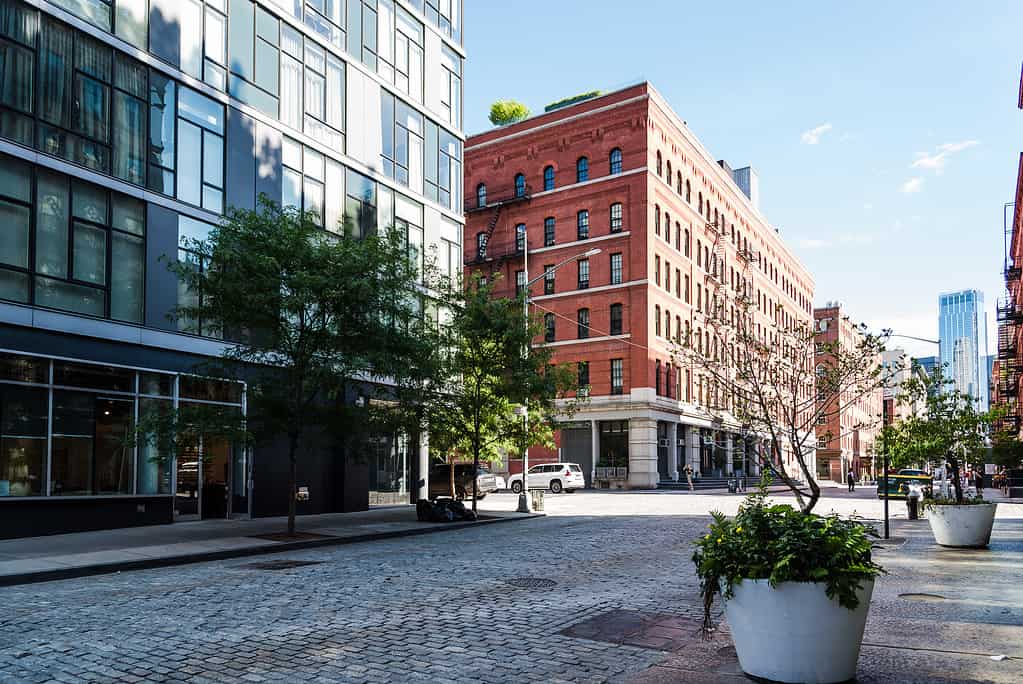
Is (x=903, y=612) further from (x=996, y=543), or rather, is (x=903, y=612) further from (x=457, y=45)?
(x=457, y=45)

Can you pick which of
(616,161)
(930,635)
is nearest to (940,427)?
(930,635)

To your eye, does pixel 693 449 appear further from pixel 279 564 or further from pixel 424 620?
pixel 424 620

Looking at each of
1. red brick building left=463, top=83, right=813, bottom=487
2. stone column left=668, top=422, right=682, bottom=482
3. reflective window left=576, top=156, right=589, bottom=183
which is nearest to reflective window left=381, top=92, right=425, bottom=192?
red brick building left=463, top=83, right=813, bottom=487

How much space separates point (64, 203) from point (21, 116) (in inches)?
77.7

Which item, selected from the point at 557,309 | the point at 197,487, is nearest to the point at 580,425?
the point at 557,309

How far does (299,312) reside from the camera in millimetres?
18625

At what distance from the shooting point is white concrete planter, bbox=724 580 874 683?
6.11 meters

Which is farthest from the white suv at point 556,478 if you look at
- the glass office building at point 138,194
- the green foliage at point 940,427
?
the green foliage at point 940,427

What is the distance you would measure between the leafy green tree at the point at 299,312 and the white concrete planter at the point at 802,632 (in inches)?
532

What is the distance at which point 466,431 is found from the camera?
26.7 m

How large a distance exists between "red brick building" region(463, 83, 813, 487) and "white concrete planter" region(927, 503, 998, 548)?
110 ft

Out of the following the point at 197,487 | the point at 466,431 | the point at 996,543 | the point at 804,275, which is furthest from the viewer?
the point at 804,275

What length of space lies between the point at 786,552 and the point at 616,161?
2005 inches

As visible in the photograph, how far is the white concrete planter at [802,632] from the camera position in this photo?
6105 mm
